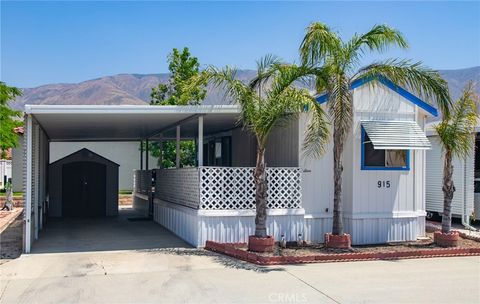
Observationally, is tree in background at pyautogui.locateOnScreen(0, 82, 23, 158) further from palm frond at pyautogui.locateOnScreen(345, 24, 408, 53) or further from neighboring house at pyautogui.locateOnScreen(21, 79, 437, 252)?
palm frond at pyautogui.locateOnScreen(345, 24, 408, 53)

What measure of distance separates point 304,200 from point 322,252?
60.2 inches

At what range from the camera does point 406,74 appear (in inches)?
414

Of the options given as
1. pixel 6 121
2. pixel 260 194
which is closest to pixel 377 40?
pixel 260 194

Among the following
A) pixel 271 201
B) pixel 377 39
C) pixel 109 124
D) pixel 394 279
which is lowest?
pixel 394 279

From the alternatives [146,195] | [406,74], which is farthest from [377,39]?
[146,195]

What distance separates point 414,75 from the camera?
10492 mm

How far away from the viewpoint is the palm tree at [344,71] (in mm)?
9984

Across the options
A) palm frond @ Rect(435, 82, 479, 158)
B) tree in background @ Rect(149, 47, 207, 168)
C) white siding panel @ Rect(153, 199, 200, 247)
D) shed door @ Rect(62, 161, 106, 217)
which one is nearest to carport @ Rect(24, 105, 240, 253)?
white siding panel @ Rect(153, 199, 200, 247)

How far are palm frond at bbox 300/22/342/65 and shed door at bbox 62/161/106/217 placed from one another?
1070 cm

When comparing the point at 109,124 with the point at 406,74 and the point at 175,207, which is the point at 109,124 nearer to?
the point at 175,207

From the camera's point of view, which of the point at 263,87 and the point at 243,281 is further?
the point at 263,87

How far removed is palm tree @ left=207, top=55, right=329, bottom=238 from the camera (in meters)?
9.60

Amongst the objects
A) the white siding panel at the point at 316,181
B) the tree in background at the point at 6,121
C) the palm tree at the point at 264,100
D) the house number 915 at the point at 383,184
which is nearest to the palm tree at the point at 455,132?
the house number 915 at the point at 383,184

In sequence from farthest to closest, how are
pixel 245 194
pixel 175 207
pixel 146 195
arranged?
1. pixel 146 195
2. pixel 175 207
3. pixel 245 194
